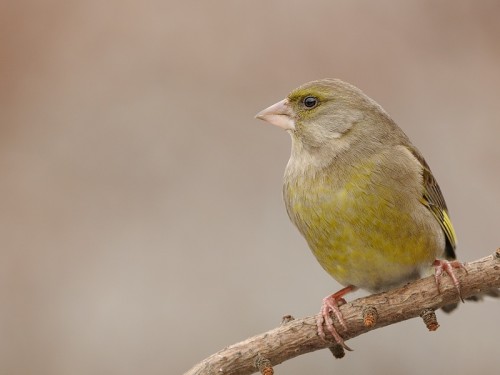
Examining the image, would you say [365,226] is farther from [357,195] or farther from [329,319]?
[329,319]

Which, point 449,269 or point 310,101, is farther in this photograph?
point 310,101

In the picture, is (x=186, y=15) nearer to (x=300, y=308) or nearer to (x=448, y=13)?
(x=448, y=13)

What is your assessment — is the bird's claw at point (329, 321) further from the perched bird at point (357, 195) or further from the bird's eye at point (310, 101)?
the bird's eye at point (310, 101)

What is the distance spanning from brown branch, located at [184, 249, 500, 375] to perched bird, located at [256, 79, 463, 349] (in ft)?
0.18

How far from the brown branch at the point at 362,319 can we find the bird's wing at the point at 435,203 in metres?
0.44

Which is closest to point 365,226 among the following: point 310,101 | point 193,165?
point 310,101

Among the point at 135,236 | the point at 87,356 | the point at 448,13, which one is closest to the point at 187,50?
the point at 135,236

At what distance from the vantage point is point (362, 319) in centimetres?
364

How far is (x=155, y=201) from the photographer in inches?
225

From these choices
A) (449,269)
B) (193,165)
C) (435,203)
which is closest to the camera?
(449,269)

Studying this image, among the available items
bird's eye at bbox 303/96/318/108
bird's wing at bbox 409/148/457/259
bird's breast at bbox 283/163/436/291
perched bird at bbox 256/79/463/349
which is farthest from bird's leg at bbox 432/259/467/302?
bird's eye at bbox 303/96/318/108

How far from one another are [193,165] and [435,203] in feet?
7.25

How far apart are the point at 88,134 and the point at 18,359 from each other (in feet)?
5.23

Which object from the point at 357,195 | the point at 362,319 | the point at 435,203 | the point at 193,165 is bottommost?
the point at 362,319
